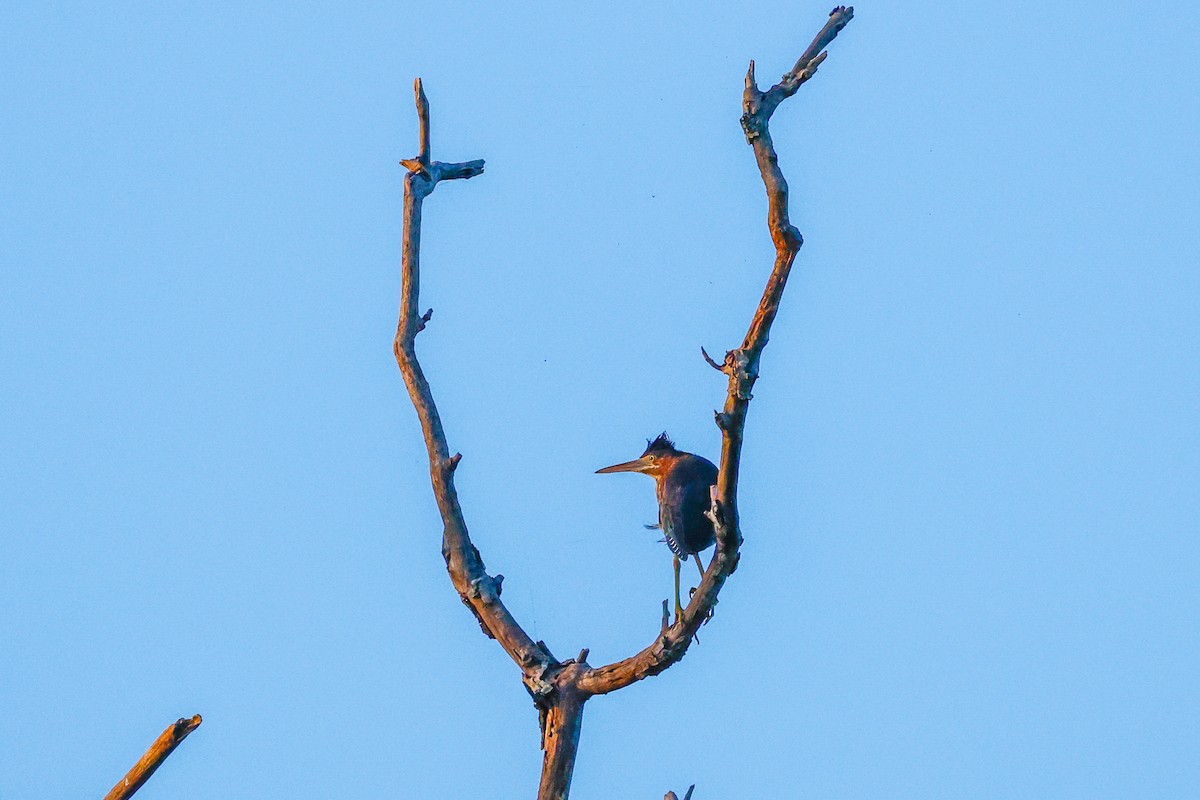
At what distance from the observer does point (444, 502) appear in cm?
912

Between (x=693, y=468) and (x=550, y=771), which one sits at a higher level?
(x=693, y=468)

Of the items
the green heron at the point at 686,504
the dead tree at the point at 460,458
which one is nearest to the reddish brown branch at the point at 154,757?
the dead tree at the point at 460,458

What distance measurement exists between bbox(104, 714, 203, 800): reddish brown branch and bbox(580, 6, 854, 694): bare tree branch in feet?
8.74

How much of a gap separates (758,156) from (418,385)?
2.32 m

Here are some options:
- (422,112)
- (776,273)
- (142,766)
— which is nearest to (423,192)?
(422,112)

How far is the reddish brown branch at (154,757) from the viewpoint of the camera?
6.48 meters

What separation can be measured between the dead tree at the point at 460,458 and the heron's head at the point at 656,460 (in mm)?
2622

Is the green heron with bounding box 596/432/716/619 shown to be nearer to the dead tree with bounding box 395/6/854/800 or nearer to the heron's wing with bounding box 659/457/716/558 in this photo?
the heron's wing with bounding box 659/457/716/558

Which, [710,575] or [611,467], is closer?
[710,575]

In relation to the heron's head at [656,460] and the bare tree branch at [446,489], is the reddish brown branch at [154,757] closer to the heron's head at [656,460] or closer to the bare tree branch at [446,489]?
the bare tree branch at [446,489]

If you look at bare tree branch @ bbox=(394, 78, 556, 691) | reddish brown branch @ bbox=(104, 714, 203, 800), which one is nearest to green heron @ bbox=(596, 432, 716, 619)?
bare tree branch @ bbox=(394, 78, 556, 691)

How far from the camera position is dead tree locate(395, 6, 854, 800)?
7.91 meters

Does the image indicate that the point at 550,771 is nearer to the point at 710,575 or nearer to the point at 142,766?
the point at 710,575

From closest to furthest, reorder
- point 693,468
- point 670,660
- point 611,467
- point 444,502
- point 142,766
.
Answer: point 142,766
point 670,660
point 444,502
point 693,468
point 611,467
